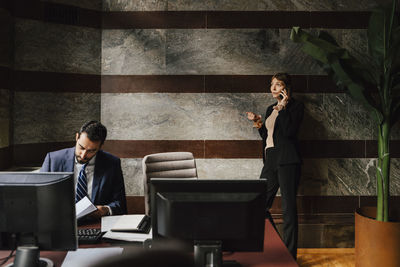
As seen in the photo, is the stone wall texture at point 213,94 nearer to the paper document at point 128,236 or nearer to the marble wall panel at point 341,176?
the marble wall panel at point 341,176

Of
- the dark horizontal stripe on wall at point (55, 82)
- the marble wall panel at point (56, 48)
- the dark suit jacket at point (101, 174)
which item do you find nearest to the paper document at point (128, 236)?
the dark suit jacket at point (101, 174)

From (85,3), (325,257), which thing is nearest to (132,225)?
(325,257)

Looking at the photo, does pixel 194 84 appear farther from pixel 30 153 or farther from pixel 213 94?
pixel 30 153

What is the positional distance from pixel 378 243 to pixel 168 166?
1886 millimetres

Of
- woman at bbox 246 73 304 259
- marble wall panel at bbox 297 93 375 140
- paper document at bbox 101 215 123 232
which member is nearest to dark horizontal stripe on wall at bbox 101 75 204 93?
woman at bbox 246 73 304 259

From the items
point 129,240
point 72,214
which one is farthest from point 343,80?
point 72,214

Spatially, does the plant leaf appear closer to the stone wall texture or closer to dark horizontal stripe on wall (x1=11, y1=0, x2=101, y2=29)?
the stone wall texture

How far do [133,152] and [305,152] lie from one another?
1993 millimetres

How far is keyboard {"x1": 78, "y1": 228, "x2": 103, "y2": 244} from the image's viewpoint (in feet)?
6.04

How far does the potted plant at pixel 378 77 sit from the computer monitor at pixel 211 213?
1770mm

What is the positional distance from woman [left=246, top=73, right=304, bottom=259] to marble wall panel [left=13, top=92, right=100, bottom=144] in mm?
2012

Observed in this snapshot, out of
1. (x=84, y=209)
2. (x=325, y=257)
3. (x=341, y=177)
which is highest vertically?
(x=84, y=209)

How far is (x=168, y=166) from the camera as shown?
292 centimetres

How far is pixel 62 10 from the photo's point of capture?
148 inches
